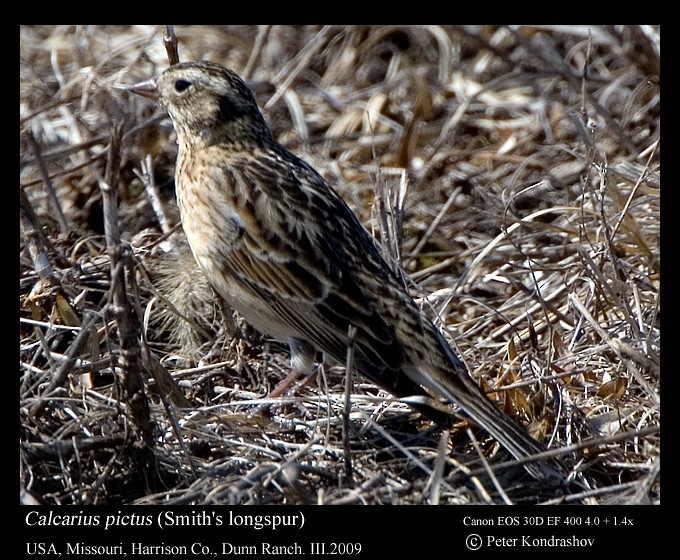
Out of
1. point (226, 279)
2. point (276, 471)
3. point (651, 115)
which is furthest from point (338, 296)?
point (651, 115)

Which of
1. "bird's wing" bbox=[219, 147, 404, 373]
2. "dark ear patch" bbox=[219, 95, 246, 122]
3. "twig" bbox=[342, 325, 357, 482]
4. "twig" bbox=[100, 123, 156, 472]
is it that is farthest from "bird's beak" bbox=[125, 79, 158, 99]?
"twig" bbox=[342, 325, 357, 482]

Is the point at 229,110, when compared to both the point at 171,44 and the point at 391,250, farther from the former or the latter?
the point at 391,250

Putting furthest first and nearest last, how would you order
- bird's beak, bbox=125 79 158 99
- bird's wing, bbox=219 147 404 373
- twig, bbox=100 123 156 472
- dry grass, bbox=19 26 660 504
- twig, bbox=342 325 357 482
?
bird's beak, bbox=125 79 158 99 → bird's wing, bbox=219 147 404 373 → dry grass, bbox=19 26 660 504 → twig, bbox=342 325 357 482 → twig, bbox=100 123 156 472

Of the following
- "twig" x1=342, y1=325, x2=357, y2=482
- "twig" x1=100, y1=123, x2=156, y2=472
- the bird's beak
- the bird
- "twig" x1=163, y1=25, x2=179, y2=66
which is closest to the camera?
"twig" x1=100, y1=123, x2=156, y2=472

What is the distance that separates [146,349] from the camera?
4191 millimetres

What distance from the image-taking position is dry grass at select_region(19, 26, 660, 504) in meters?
4.36

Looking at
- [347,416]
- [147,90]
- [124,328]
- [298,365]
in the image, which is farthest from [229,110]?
[347,416]

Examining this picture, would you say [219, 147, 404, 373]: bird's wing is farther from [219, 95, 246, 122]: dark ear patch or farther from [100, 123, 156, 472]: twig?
[100, 123, 156, 472]: twig

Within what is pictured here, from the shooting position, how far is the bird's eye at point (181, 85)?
564 cm

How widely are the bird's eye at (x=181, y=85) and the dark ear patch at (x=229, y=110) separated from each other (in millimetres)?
231

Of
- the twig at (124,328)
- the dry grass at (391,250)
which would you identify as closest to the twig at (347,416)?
the dry grass at (391,250)

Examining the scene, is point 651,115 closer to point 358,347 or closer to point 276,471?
point 358,347

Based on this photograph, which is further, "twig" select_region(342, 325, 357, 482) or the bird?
the bird

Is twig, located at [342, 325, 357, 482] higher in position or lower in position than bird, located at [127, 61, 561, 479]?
lower
